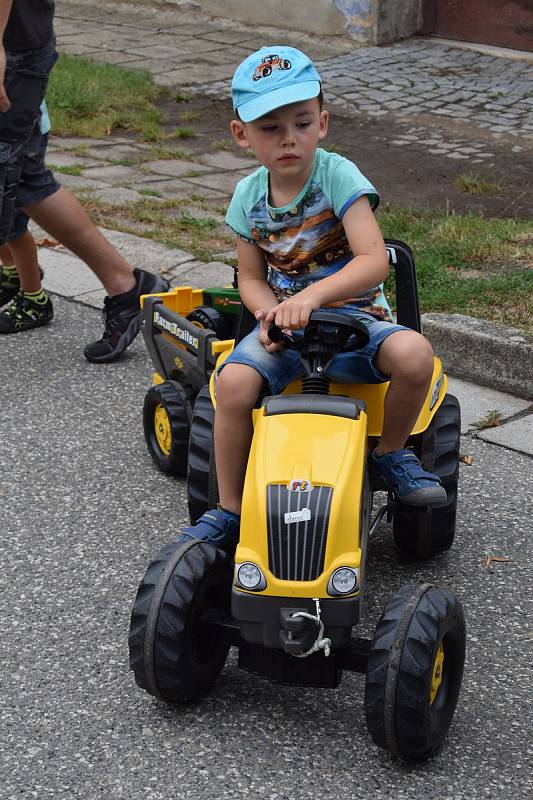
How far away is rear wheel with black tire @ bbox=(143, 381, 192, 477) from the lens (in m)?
3.87

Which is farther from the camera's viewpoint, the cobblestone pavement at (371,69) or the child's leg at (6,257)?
the cobblestone pavement at (371,69)

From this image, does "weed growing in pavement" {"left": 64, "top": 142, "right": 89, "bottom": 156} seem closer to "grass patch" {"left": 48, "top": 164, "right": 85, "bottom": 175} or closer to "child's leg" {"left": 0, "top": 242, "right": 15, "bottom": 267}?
"grass patch" {"left": 48, "top": 164, "right": 85, "bottom": 175}

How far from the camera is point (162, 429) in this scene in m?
3.97

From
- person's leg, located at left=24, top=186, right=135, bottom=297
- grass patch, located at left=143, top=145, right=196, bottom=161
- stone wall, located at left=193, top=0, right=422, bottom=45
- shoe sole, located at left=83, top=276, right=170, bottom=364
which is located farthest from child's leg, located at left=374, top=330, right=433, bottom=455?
stone wall, located at left=193, top=0, right=422, bottom=45

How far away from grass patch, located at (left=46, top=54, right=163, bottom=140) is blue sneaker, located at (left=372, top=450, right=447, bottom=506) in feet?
17.9

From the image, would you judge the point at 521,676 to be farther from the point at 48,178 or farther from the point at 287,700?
the point at 48,178

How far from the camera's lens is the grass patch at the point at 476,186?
22.2ft

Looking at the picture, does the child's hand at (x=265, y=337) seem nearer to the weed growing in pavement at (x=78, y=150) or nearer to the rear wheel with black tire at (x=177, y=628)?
the rear wheel with black tire at (x=177, y=628)

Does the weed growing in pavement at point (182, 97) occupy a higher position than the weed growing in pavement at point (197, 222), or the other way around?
the weed growing in pavement at point (197, 222)

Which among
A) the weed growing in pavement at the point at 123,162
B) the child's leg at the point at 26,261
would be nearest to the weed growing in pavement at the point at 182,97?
the weed growing in pavement at the point at 123,162

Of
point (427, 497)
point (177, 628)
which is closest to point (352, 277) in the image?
point (427, 497)

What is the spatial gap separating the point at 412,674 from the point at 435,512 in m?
0.93

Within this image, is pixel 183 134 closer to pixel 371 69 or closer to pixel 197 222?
pixel 197 222

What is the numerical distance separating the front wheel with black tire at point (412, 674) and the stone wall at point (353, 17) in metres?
8.41
